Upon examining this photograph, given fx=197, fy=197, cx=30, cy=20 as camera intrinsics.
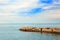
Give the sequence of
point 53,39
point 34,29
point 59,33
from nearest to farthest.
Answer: point 53,39 < point 59,33 < point 34,29

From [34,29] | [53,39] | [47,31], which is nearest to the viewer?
[53,39]

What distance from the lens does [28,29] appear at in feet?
99.0

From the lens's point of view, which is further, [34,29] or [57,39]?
[34,29]

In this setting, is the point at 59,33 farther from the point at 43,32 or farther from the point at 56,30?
the point at 43,32

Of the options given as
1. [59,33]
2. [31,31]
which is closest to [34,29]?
[31,31]

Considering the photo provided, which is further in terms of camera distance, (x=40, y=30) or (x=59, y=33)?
(x=40, y=30)

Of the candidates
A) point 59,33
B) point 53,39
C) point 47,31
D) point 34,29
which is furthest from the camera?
point 34,29

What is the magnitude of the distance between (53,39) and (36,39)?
1.89 meters

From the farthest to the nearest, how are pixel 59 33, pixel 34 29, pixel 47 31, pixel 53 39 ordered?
pixel 34 29 < pixel 47 31 < pixel 59 33 < pixel 53 39

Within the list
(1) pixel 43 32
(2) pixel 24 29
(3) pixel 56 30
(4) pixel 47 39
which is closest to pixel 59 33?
(3) pixel 56 30

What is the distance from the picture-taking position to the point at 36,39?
20875 mm

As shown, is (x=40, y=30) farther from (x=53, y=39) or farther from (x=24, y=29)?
(x=53, y=39)

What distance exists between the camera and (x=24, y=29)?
3083cm

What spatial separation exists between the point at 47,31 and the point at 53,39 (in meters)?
6.90
